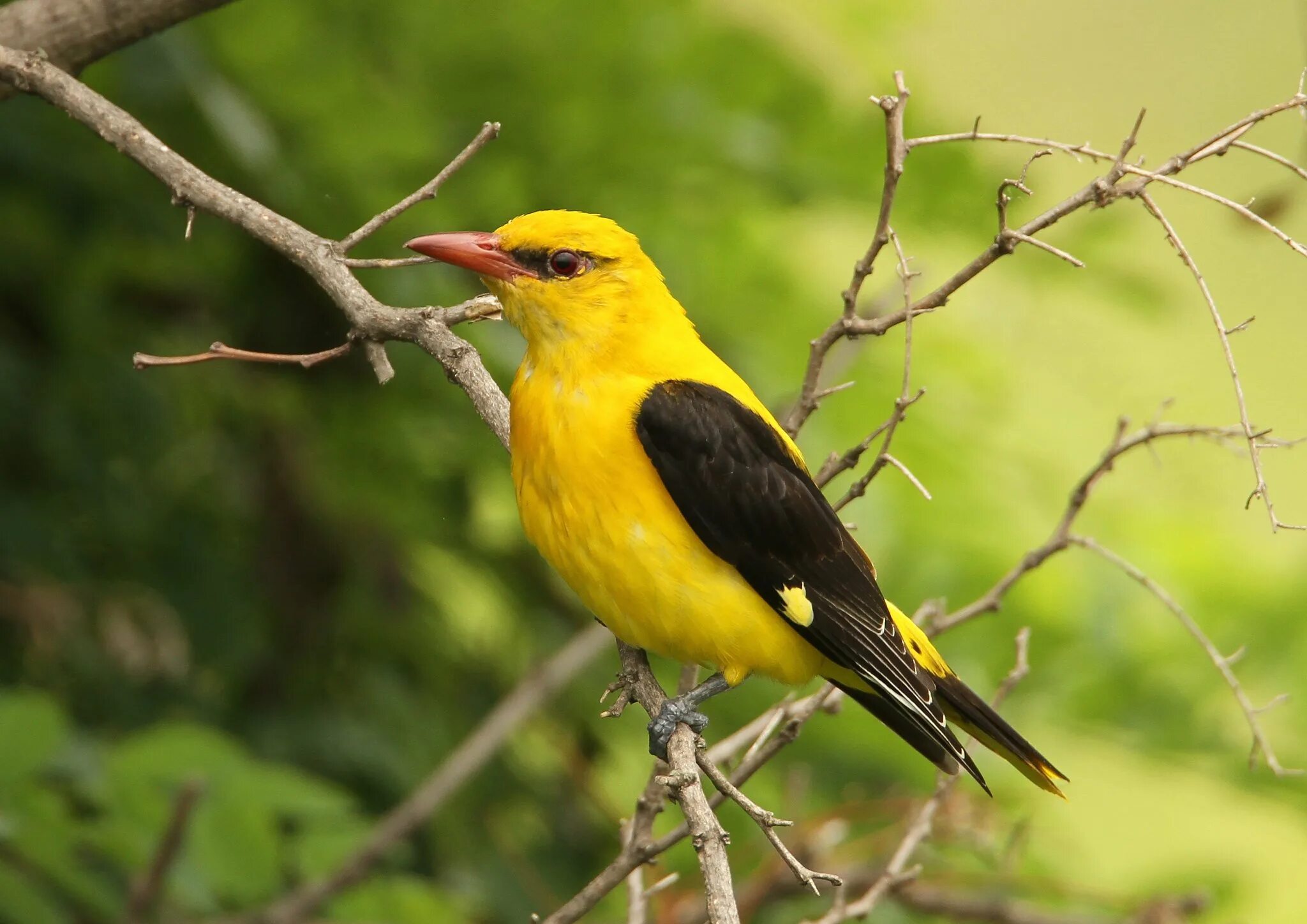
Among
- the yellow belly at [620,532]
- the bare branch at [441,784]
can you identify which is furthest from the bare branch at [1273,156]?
the bare branch at [441,784]

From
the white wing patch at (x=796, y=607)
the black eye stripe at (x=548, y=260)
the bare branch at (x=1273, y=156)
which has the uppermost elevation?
the bare branch at (x=1273, y=156)

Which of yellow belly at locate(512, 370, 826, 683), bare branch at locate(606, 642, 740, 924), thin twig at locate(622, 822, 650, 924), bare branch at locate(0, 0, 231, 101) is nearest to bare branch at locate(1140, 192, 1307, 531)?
bare branch at locate(606, 642, 740, 924)

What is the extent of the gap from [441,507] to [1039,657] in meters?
2.03

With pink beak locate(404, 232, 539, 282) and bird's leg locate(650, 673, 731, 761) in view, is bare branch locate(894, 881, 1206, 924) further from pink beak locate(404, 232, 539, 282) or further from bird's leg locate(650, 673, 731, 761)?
pink beak locate(404, 232, 539, 282)

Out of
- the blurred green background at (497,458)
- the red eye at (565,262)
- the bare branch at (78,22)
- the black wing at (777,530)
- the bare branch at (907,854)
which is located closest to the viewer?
the bare branch at (907,854)

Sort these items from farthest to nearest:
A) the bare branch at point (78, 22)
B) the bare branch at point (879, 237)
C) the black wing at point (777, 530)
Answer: the black wing at point (777, 530)
the bare branch at point (78, 22)
the bare branch at point (879, 237)

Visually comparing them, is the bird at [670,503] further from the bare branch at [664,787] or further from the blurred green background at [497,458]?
the blurred green background at [497,458]

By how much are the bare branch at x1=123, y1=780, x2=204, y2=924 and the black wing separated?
1244mm

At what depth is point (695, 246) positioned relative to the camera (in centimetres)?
493

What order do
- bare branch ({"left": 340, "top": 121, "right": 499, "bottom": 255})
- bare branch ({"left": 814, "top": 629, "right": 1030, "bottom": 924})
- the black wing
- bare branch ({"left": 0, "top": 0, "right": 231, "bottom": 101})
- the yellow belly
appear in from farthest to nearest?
the black wing → the yellow belly → bare branch ({"left": 0, "top": 0, "right": 231, "bottom": 101}) → bare branch ({"left": 814, "top": 629, "right": 1030, "bottom": 924}) → bare branch ({"left": 340, "top": 121, "right": 499, "bottom": 255})

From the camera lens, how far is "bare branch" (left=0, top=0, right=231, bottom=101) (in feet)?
10.2

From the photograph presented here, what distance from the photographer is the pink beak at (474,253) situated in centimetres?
322

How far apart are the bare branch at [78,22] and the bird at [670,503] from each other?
2.31 ft

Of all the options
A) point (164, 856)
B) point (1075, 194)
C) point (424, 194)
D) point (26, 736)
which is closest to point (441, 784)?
point (164, 856)
